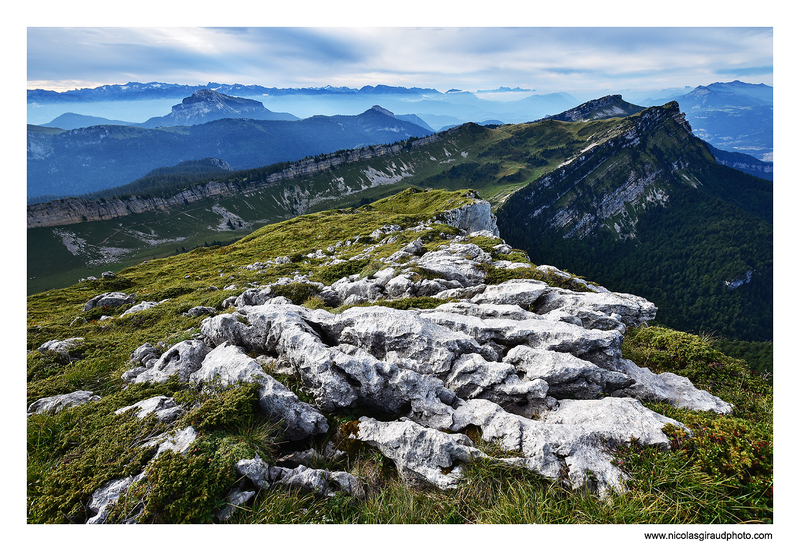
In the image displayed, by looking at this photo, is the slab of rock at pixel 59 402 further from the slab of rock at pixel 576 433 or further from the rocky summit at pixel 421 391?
the slab of rock at pixel 576 433

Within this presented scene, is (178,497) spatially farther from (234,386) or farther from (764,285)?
(764,285)

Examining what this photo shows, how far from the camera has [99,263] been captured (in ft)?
578

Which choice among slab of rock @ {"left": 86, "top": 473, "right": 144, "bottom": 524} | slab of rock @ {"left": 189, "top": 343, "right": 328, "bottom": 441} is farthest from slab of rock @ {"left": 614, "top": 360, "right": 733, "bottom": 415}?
slab of rock @ {"left": 86, "top": 473, "right": 144, "bottom": 524}

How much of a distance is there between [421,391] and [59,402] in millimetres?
10154

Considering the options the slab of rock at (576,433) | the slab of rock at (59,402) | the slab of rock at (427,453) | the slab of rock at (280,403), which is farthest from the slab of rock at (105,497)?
the slab of rock at (576,433)

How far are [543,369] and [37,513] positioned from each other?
1169 centimetres

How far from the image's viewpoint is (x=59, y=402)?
8.73 m

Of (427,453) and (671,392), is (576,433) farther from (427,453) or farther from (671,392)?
(671,392)

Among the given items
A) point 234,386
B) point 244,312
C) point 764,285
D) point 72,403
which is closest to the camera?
point 234,386

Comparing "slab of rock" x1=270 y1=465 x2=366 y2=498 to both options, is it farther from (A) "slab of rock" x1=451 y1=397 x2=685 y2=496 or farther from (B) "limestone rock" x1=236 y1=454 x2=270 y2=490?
(A) "slab of rock" x1=451 y1=397 x2=685 y2=496

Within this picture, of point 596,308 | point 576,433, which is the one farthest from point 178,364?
point 596,308

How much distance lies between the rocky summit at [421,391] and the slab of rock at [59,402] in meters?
0.04

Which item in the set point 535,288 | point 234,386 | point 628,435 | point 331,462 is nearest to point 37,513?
point 234,386

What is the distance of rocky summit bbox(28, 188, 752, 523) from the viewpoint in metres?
6.63
